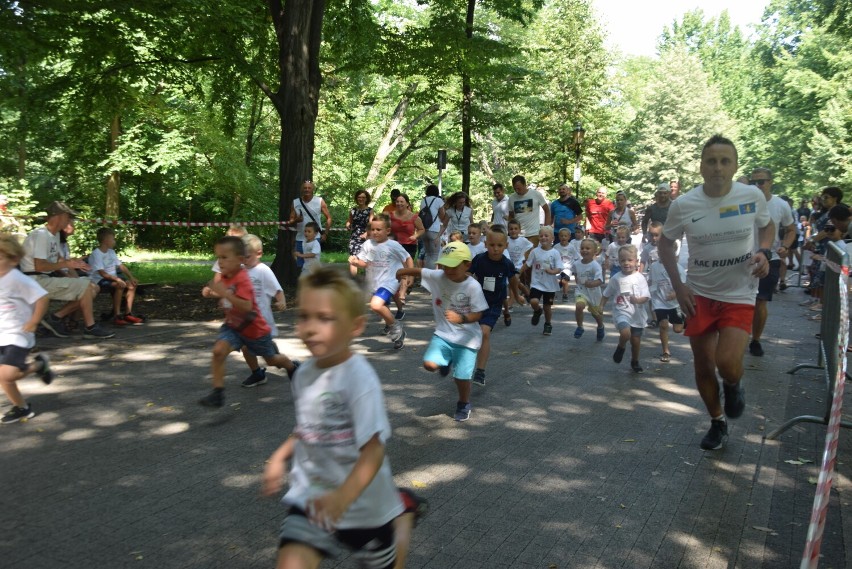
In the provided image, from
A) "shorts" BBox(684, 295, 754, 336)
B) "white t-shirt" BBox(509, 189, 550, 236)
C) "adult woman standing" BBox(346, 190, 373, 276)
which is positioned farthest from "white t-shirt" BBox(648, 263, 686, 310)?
"adult woman standing" BBox(346, 190, 373, 276)

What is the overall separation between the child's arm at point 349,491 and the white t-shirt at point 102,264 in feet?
33.4

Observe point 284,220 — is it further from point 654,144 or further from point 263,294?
point 654,144

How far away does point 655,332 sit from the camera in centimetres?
1331

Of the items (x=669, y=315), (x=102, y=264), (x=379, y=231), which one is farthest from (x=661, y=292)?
(x=102, y=264)

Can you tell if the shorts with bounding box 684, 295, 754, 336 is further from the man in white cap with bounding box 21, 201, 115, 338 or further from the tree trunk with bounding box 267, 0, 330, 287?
the tree trunk with bounding box 267, 0, 330, 287

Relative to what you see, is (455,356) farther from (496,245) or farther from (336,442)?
(336,442)

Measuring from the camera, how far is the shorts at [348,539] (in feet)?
9.93

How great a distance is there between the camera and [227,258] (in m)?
7.15

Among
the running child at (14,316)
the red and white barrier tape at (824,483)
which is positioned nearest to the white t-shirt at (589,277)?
the red and white barrier tape at (824,483)

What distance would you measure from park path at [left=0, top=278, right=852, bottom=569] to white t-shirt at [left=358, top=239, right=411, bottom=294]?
211 centimetres

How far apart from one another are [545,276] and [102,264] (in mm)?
6719

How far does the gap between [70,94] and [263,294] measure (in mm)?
10612

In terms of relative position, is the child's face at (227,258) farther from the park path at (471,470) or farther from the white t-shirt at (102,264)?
the white t-shirt at (102,264)

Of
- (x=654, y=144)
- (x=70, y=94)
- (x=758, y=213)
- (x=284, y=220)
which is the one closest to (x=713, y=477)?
(x=758, y=213)
